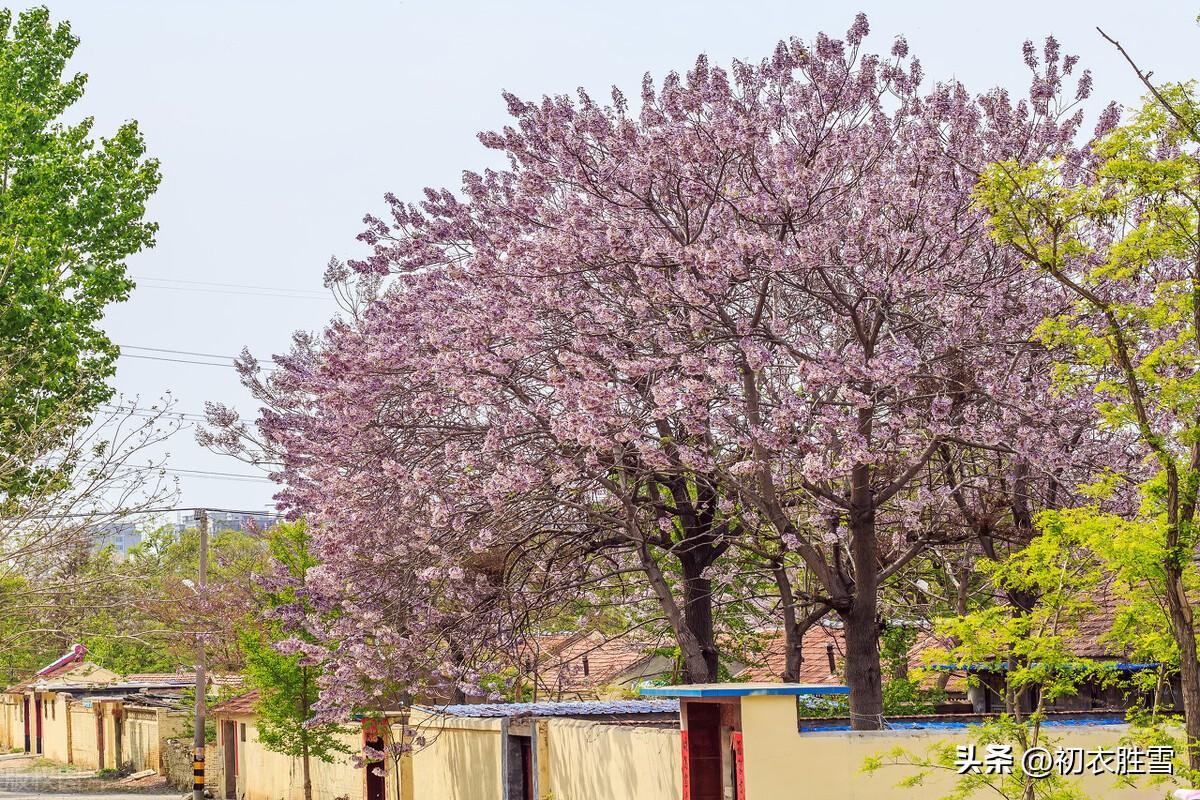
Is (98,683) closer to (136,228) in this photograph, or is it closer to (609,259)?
(136,228)

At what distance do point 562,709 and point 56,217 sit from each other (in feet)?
36.5

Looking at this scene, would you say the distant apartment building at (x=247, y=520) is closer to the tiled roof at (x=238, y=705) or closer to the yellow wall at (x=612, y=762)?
the tiled roof at (x=238, y=705)

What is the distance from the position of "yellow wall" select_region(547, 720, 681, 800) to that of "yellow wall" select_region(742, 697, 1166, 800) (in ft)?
5.19

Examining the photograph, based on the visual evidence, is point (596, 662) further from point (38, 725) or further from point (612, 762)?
point (38, 725)

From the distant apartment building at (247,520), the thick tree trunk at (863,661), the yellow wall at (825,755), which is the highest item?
the distant apartment building at (247,520)

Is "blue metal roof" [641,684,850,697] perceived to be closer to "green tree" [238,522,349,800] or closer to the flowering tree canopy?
the flowering tree canopy

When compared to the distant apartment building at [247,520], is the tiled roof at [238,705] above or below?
below

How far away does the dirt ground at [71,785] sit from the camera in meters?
36.8

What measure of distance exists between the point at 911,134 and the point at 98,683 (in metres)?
42.8

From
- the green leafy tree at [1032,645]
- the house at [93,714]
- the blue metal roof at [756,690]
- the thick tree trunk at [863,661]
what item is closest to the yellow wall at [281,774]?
the house at [93,714]

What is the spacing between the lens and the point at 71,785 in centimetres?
4162

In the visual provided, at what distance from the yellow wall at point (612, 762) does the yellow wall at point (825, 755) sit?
158 cm

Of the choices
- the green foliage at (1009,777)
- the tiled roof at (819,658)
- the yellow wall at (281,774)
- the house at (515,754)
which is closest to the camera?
the green foliage at (1009,777)

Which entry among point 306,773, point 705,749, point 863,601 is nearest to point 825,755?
point 705,749
